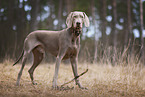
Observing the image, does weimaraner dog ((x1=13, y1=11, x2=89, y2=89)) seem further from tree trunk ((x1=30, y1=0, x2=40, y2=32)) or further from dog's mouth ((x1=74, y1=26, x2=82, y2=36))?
tree trunk ((x1=30, y1=0, x2=40, y2=32))

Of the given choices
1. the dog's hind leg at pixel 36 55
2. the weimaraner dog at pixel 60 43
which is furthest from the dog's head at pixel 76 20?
the dog's hind leg at pixel 36 55

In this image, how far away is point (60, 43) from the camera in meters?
3.75

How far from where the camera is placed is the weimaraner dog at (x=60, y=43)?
140 inches

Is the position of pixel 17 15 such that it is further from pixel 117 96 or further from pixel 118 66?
pixel 117 96

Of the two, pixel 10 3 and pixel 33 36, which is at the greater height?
pixel 10 3

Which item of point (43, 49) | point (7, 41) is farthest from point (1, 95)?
point (7, 41)

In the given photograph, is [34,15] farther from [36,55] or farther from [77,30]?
[77,30]

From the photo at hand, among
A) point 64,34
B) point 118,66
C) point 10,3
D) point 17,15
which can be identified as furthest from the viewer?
point 10,3

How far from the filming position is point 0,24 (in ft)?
31.3

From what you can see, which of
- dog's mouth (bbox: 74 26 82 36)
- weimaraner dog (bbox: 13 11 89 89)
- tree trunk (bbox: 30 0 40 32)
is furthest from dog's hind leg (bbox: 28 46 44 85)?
tree trunk (bbox: 30 0 40 32)

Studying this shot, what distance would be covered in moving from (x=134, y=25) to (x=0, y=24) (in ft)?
51.0

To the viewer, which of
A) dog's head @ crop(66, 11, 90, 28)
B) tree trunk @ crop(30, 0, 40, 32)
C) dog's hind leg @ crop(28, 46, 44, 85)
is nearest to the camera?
dog's head @ crop(66, 11, 90, 28)

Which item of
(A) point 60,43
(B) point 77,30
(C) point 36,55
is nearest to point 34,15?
(C) point 36,55

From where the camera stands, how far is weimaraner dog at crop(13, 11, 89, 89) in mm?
3562
